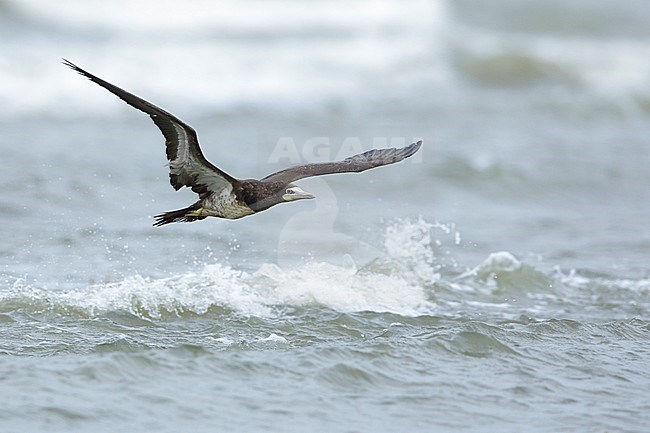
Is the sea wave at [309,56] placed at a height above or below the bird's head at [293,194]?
above

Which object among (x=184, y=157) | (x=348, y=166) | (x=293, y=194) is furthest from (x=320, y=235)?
(x=184, y=157)

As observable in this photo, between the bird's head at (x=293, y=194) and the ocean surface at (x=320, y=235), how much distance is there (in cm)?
90

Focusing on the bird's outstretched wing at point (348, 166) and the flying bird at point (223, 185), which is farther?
the bird's outstretched wing at point (348, 166)

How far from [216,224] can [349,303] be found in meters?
2.73

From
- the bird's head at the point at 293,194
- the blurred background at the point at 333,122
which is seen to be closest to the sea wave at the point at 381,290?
the blurred background at the point at 333,122

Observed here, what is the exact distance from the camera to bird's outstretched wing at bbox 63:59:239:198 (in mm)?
6011

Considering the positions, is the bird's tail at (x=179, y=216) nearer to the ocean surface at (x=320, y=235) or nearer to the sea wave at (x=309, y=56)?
the ocean surface at (x=320, y=235)

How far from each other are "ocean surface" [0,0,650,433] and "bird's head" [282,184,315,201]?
902mm

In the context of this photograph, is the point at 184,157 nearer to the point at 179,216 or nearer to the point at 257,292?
the point at 179,216

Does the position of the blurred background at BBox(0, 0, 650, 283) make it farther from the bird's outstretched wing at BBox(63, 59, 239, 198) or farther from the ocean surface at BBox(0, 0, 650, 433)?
the bird's outstretched wing at BBox(63, 59, 239, 198)

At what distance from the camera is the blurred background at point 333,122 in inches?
401

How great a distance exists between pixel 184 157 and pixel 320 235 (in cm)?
390

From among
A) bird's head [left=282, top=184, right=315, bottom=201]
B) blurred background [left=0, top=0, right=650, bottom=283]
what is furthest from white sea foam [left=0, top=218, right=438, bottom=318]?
bird's head [left=282, top=184, right=315, bottom=201]

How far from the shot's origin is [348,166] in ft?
24.3
